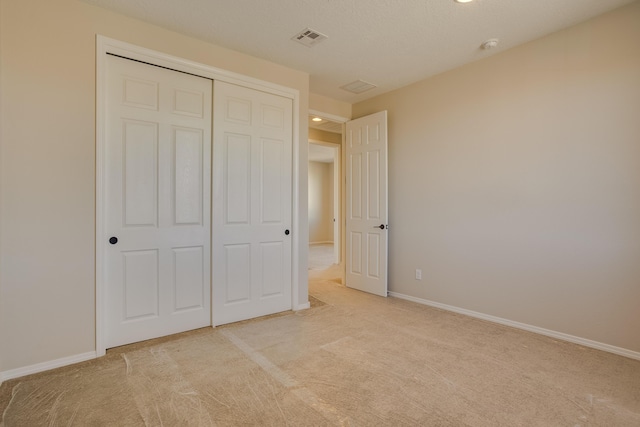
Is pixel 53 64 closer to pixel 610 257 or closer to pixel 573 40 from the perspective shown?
pixel 573 40

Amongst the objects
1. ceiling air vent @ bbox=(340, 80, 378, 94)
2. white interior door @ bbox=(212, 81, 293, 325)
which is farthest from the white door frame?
ceiling air vent @ bbox=(340, 80, 378, 94)

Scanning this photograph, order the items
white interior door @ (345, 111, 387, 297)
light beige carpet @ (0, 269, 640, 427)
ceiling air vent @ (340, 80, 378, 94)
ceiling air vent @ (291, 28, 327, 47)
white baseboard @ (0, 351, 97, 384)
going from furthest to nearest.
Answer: white interior door @ (345, 111, 387, 297), ceiling air vent @ (340, 80, 378, 94), ceiling air vent @ (291, 28, 327, 47), white baseboard @ (0, 351, 97, 384), light beige carpet @ (0, 269, 640, 427)

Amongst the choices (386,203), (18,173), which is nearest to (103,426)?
(18,173)

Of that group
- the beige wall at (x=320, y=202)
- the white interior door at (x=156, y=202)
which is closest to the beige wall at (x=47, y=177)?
the white interior door at (x=156, y=202)

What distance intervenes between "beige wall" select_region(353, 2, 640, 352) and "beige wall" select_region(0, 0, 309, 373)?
10.8 feet

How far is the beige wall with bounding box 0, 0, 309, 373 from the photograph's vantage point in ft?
6.82

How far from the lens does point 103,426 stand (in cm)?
160

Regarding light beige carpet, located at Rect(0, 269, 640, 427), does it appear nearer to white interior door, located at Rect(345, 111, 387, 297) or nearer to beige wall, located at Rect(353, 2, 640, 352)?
beige wall, located at Rect(353, 2, 640, 352)

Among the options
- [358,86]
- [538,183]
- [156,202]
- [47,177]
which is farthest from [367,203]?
[47,177]

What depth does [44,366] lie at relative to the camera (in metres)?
2.18

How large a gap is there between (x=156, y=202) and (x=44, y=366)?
1.36 metres

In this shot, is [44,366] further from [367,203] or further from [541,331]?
[541,331]

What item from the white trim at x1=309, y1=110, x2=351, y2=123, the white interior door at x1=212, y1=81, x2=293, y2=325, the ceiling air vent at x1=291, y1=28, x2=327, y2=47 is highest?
the ceiling air vent at x1=291, y1=28, x2=327, y2=47

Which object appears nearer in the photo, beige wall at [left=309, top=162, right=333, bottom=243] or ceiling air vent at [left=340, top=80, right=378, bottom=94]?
ceiling air vent at [left=340, top=80, right=378, bottom=94]
